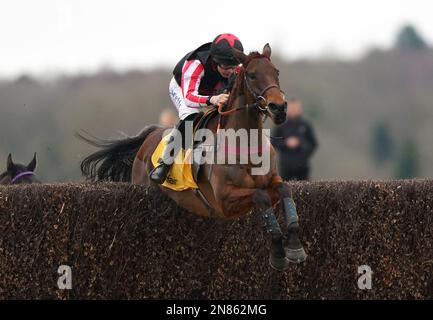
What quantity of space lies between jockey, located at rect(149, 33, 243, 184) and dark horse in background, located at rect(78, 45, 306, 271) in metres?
0.16

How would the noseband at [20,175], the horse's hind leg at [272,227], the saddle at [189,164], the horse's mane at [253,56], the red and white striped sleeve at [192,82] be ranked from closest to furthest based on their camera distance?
the horse's hind leg at [272,227] < the horse's mane at [253,56] < the saddle at [189,164] < the red and white striped sleeve at [192,82] < the noseband at [20,175]

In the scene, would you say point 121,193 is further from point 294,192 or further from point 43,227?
point 294,192

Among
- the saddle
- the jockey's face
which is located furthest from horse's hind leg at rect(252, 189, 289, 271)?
the jockey's face

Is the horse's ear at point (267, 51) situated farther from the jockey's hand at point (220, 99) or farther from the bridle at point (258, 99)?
the jockey's hand at point (220, 99)

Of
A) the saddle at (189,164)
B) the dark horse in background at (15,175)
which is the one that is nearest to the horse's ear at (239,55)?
the saddle at (189,164)

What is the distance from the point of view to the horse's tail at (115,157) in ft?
31.4

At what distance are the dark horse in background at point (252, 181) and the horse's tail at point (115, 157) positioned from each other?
1553mm

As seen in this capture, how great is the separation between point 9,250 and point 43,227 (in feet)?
1.05

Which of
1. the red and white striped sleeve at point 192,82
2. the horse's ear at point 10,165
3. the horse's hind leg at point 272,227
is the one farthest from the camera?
the horse's ear at point 10,165

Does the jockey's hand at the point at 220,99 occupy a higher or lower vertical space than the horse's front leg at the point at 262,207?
higher

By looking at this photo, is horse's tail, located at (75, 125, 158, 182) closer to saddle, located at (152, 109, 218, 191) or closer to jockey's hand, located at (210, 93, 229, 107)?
saddle, located at (152, 109, 218, 191)

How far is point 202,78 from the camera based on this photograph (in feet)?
25.9

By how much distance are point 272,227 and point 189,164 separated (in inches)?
46.8

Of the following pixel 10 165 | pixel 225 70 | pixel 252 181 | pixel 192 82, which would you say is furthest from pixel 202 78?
pixel 10 165
